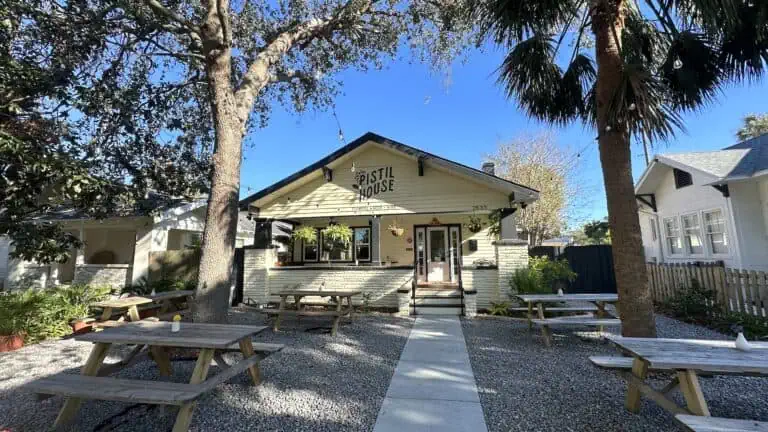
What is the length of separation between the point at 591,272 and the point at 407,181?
8.09 metres

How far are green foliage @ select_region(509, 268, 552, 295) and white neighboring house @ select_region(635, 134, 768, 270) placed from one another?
5694 millimetres

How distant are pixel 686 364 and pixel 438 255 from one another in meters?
9.20

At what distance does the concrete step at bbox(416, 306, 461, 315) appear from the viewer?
925 centimetres

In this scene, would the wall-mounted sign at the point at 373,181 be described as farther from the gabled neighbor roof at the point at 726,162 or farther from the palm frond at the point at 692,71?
the gabled neighbor roof at the point at 726,162

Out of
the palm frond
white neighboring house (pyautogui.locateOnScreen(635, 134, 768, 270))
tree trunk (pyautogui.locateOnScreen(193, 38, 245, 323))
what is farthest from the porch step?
white neighboring house (pyautogui.locateOnScreen(635, 134, 768, 270))

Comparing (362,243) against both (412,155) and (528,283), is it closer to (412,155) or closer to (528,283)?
(412,155)

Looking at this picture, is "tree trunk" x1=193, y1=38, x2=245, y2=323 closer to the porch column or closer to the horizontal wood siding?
the horizontal wood siding

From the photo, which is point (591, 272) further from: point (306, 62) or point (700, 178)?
point (306, 62)

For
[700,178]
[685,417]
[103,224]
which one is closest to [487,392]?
[685,417]

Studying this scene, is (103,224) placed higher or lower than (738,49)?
lower

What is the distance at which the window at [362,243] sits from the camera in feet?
40.5

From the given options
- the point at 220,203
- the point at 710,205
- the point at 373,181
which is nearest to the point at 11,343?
the point at 220,203

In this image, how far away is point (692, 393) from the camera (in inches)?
106

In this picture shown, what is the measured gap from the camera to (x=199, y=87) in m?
9.54
